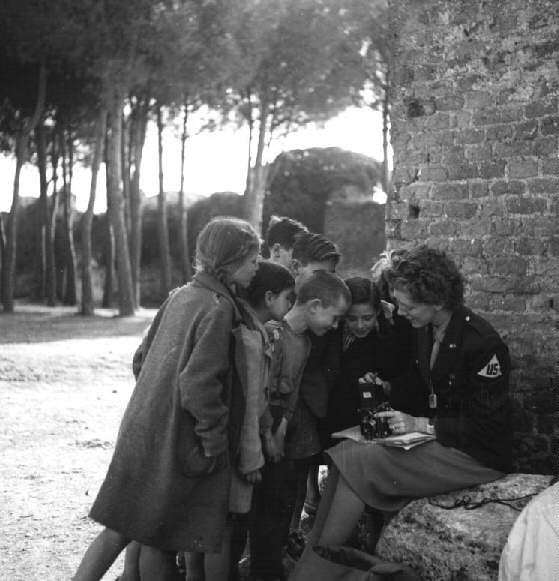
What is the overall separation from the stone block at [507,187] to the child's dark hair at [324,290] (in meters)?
2.18

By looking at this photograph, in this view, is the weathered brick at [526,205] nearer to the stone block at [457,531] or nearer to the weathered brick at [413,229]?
the weathered brick at [413,229]

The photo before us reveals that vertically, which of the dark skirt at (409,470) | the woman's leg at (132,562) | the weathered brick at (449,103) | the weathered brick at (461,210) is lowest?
the woman's leg at (132,562)

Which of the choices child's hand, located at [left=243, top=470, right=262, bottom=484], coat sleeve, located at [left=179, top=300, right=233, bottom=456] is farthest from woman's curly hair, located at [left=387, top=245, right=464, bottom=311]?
child's hand, located at [left=243, top=470, right=262, bottom=484]

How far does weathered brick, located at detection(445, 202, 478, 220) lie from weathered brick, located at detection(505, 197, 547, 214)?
0.25 meters

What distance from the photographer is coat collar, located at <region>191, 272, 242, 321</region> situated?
334 centimetres

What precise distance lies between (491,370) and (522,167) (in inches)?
90.9

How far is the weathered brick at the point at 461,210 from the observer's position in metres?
5.76

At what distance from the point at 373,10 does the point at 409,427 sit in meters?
19.9

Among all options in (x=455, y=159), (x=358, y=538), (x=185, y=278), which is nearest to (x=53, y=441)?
(x=358, y=538)

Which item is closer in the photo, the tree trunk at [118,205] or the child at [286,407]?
the child at [286,407]

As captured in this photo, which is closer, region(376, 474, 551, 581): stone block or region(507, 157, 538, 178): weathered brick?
region(376, 474, 551, 581): stone block

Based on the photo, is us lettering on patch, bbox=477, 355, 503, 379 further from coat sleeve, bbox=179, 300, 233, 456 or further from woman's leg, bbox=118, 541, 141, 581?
woman's leg, bbox=118, 541, 141, 581

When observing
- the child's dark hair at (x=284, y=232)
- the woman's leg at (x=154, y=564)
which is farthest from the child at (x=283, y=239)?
the woman's leg at (x=154, y=564)

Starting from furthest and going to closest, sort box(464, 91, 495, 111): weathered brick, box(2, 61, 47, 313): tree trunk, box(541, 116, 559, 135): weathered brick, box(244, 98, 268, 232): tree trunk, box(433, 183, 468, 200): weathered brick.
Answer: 1. box(244, 98, 268, 232): tree trunk
2. box(2, 61, 47, 313): tree trunk
3. box(433, 183, 468, 200): weathered brick
4. box(464, 91, 495, 111): weathered brick
5. box(541, 116, 559, 135): weathered brick
